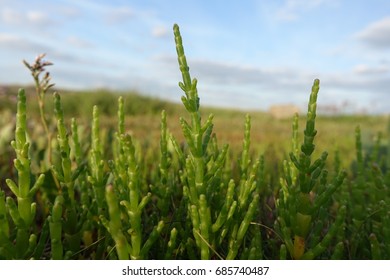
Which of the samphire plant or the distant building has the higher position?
the distant building

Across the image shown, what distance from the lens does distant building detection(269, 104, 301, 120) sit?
18234mm

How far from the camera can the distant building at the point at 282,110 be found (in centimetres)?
1823

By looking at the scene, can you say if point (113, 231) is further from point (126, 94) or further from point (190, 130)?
point (126, 94)

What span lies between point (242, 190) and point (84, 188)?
576 millimetres

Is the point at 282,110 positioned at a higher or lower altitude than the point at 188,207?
higher

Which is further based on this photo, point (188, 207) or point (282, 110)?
point (282, 110)

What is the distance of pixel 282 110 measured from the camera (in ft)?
61.6

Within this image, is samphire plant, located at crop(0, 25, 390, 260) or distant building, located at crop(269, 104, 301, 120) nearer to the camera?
samphire plant, located at crop(0, 25, 390, 260)

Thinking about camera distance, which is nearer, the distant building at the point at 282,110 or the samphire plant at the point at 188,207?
the samphire plant at the point at 188,207

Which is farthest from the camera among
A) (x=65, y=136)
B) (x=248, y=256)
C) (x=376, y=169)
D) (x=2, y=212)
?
(x=376, y=169)

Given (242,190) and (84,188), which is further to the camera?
(84,188)

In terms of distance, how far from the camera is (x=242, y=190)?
133 cm

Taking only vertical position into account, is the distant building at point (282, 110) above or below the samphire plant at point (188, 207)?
above
